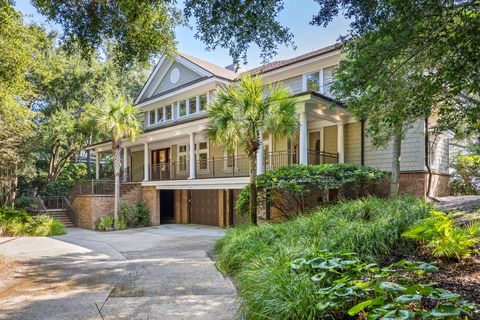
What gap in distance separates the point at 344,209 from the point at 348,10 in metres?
4.75

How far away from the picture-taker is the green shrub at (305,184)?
38.3 feet

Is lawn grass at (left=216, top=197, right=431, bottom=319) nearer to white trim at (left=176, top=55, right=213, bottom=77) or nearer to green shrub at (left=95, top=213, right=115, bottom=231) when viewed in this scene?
green shrub at (left=95, top=213, right=115, bottom=231)

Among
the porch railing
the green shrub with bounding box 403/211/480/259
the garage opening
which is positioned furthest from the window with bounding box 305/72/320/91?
the porch railing

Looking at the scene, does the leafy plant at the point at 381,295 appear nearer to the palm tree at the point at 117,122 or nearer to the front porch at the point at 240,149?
the front porch at the point at 240,149

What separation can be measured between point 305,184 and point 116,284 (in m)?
7.09

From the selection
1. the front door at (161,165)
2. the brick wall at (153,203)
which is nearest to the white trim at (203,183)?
the brick wall at (153,203)

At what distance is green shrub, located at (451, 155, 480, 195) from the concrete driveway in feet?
38.3

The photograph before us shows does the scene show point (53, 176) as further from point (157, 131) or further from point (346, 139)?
point (346, 139)

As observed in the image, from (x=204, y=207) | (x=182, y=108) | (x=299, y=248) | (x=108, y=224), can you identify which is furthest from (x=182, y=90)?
(x=299, y=248)

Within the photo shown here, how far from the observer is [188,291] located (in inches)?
244

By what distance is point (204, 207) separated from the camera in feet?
63.7

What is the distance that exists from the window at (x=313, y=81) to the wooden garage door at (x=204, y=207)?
23.7 feet

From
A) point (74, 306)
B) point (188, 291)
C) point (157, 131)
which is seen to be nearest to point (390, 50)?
point (188, 291)

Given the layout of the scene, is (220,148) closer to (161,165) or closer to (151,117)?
(161,165)
